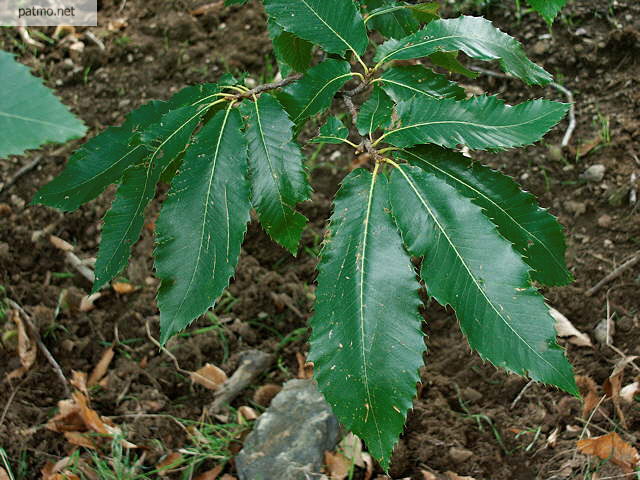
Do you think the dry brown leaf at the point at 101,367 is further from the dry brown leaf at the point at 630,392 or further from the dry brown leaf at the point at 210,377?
the dry brown leaf at the point at 630,392

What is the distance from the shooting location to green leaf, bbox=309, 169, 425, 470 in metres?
0.92

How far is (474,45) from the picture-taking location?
1.13 meters

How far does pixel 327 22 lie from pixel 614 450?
1179 millimetres

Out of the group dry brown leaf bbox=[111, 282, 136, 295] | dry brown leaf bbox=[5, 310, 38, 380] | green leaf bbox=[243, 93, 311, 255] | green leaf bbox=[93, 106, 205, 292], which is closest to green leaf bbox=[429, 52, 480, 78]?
green leaf bbox=[243, 93, 311, 255]

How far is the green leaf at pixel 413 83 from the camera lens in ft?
3.84

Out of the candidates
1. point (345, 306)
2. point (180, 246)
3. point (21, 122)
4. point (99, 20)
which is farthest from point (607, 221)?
point (99, 20)

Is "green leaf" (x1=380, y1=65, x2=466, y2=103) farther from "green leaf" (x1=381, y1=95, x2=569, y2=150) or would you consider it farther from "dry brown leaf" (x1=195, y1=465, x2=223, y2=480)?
"dry brown leaf" (x1=195, y1=465, x2=223, y2=480)

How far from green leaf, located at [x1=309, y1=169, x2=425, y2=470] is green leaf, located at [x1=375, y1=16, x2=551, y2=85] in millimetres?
348

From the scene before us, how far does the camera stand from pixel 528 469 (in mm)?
1618

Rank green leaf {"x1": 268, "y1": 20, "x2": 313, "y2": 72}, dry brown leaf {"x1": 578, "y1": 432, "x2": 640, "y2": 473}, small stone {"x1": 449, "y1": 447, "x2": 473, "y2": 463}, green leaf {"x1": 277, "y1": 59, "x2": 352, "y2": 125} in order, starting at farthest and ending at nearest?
small stone {"x1": 449, "y1": 447, "x2": 473, "y2": 463} < dry brown leaf {"x1": 578, "y1": 432, "x2": 640, "y2": 473} < green leaf {"x1": 268, "y1": 20, "x2": 313, "y2": 72} < green leaf {"x1": 277, "y1": 59, "x2": 352, "y2": 125}

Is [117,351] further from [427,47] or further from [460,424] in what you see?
[427,47]

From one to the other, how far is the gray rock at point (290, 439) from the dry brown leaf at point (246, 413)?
0.09 m

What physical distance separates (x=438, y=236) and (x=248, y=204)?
0.31m

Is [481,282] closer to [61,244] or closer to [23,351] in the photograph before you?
[23,351]
